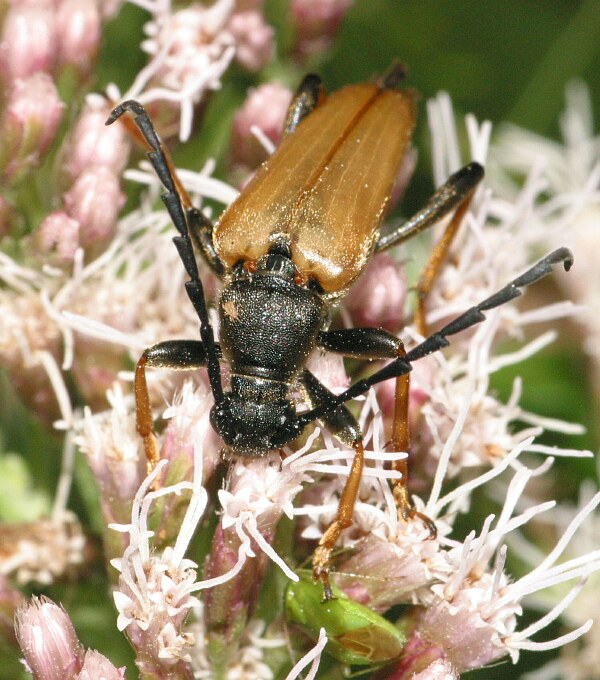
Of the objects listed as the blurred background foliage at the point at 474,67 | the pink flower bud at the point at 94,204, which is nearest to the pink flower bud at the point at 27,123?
the pink flower bud at the point at 94,204

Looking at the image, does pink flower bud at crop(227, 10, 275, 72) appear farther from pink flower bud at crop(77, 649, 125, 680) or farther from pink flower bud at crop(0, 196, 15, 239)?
pink flower bud at crop(77, 649, 125, 680)

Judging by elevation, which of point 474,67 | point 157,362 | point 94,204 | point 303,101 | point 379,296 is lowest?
point 157,362

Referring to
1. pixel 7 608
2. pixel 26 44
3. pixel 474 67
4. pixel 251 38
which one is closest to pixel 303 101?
pixel 251 38

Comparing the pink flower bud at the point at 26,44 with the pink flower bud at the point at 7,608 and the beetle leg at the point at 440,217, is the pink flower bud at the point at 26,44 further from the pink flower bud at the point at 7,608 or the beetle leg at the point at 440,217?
the pink flower bud at the point at 7,608

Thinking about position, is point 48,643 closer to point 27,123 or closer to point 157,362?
point 157,362

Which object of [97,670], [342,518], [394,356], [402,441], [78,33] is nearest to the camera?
[97,670]

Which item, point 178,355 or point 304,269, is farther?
point 304,269
